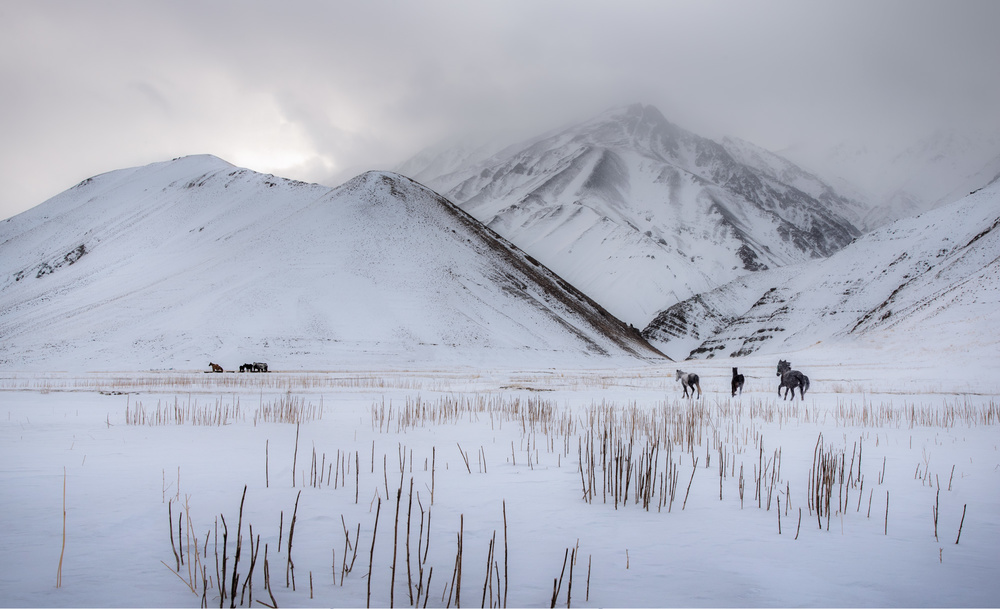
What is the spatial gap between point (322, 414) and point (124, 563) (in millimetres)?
10192

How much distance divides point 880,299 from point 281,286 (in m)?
92.3

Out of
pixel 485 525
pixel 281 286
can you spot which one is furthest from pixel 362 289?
pixel 485 525

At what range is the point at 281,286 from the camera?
67.2m

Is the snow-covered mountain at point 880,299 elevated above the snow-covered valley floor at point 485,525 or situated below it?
above

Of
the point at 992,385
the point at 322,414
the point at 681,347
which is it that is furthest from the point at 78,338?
the point at 681,347

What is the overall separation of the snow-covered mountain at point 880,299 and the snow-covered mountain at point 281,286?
31.1 metres

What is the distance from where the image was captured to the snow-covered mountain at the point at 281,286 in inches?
2265

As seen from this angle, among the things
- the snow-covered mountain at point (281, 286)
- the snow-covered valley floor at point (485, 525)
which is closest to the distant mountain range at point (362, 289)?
the snow-covered mountain at point (281, 286)

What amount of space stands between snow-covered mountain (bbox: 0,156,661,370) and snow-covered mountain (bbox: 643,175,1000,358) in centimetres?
3108

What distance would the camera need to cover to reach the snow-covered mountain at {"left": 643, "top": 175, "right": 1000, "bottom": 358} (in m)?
54.0

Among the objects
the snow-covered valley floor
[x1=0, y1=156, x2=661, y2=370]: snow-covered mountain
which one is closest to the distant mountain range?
[x1=0, y1=156, x2=661, y2=370]: snow-covered mountain

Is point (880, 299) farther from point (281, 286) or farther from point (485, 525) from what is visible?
point (485, 525)

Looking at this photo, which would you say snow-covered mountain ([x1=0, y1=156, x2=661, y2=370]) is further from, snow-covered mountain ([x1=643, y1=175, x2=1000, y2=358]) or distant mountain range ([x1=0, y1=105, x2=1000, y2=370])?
snow-covered mountain ([x1=643, y1=175, x2=1000, y2=358])

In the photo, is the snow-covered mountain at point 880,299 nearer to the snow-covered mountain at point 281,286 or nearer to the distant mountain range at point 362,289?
the distant mountain range at point 362,289
